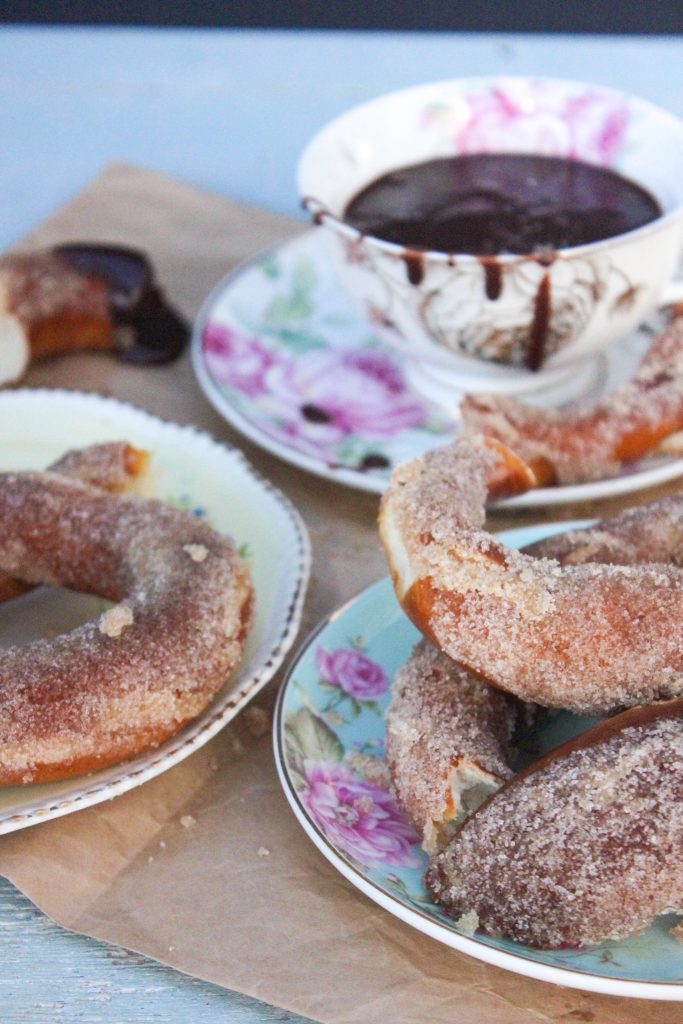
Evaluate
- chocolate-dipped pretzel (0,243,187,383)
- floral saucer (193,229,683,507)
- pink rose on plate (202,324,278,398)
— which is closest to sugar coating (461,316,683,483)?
floral saucer (193,229,683,507)

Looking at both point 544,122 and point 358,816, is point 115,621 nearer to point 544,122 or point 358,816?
point 358,816

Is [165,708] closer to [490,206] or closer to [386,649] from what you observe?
[386,649]

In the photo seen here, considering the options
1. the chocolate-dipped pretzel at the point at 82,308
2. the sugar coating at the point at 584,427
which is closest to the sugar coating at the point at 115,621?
the sugar coating at the point at 584,427

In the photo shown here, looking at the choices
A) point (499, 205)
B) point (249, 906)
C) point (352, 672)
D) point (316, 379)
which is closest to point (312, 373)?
point (316, 379)

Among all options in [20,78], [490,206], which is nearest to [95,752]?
[490,206]

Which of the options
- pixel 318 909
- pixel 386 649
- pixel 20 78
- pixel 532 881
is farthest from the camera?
pixel 20 78

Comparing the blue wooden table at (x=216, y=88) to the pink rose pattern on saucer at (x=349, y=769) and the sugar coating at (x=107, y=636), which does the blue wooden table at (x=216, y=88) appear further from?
the pink rose pattern on saucer at (x=349, y=769)
